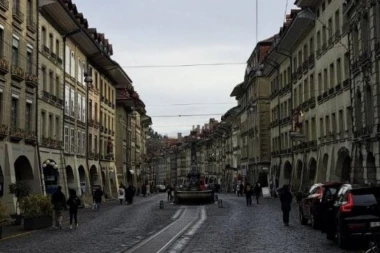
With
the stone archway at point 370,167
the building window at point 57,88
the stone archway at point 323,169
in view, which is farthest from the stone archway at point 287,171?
the stone archway at point 370,167

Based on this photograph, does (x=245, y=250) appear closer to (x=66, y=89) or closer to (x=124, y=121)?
(x=66, y=89)

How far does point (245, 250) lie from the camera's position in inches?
624

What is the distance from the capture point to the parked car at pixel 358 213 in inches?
591

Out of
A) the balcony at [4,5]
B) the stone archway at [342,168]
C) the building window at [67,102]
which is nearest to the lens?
the balcony at [4,5]

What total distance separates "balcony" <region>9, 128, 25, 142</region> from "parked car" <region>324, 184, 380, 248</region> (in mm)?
21670

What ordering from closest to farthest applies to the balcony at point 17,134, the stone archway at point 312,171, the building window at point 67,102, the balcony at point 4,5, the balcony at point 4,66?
the balcony at point 4,66, the balcony at point 4,5, the balcony at point 17,134, the building window at point 67,102, the stone archway at point 312,171

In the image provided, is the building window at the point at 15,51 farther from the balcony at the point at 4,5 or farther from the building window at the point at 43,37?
the building window at the point at 43,37

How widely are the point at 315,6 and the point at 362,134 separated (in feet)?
56.4

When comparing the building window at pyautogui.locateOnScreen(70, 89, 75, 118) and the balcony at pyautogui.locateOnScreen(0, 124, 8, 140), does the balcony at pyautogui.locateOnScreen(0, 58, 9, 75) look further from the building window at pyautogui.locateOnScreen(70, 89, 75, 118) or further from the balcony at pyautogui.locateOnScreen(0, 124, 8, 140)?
the building window at pyautogui.locateOnScreen(70, 89, 75, 118)

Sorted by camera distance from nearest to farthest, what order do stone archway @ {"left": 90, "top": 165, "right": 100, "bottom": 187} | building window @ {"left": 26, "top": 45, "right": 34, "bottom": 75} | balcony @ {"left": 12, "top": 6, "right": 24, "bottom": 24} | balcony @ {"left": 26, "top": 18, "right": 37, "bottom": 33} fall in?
balcony @ {"left": 12, "top": 6, "right": 24, "bottom": 24} < balcony @ {"left": 26, "top": 18, "right": 37, "bottom": 33} < building window @ {"left": 26, "top": 45, "right": 34, "bottom": 75} < stone archway @ {"left": 90, "top": 165, "right": 100, "bottom": 187}

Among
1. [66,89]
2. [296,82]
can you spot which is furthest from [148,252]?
[296,82]

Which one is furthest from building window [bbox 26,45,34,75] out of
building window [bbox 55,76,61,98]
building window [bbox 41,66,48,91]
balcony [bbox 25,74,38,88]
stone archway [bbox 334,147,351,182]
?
stone archway [bbox 334,147,351,182]

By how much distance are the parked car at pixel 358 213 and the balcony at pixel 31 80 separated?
80.3 ft

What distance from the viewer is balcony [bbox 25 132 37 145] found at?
3594 cm
